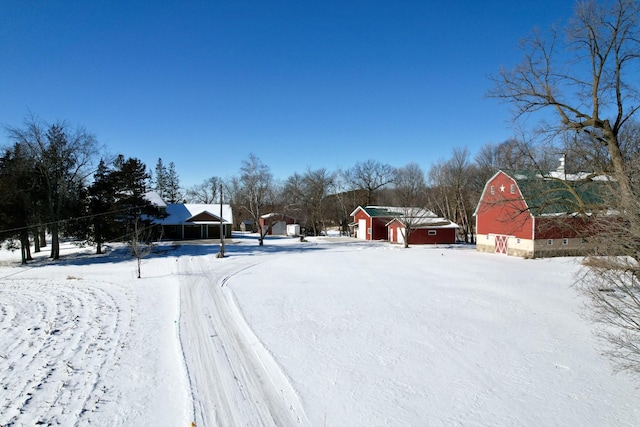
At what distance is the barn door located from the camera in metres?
30.0

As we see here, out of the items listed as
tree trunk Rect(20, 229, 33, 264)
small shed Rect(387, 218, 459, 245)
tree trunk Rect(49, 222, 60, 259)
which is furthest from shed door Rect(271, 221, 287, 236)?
tree trunk Rect(20, 229, 33, 264)

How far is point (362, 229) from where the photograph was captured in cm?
4909

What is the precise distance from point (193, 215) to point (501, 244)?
35.0 m

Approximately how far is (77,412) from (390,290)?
12.4 meters

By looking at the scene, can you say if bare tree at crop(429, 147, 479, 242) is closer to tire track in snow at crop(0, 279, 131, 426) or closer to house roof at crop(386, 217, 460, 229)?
house roof at crop(386, 217, 460, 229)

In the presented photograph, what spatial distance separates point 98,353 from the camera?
884cm

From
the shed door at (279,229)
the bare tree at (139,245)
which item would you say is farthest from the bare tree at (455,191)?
the bare tree at (139,245)

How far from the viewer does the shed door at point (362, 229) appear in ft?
157

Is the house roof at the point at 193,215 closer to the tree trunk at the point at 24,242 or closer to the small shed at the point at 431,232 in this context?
the tree trunk at the point at 24,242

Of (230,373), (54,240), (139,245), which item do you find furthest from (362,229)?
(230,373)

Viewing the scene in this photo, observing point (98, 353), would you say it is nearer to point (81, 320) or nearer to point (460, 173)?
point (81, 320)

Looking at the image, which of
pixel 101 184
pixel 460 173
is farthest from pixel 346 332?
pixel 460 173

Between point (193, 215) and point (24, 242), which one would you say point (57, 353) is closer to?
point (24, 242)

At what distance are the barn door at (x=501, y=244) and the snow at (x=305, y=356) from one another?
13323 millimetres
